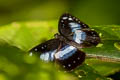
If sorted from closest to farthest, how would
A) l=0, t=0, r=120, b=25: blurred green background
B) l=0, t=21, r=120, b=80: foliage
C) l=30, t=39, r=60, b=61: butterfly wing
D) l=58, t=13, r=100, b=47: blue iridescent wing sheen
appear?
l=0, t=21, r=120, b=80: foliage
l=30, t=39, r=60, b=61: butterfly wing
l=58, t=13, r=100, b=47: blue iridescent wing sheen
l=0, t=0, r=120, b=25: blurred green background

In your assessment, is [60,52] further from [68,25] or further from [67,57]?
[68,25]

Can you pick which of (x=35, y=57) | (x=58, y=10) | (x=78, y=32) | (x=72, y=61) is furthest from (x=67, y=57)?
(x=58, y=10)

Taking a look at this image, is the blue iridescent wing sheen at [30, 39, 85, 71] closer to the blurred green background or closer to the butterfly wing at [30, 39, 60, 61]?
the butterfly wing at [30, 39, 60, 61]

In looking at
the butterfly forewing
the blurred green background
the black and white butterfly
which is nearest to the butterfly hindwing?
the black and white butterfly

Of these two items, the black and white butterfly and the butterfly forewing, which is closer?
the black and white butterfly

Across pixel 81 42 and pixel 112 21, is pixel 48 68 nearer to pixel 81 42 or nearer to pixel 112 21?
pixel 81 42

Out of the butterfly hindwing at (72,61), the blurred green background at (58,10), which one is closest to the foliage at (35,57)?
the butterfly hindwing at (72,61)

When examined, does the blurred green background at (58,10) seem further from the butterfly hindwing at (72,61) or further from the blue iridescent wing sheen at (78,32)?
the butterfly hindwing at (72,61)
